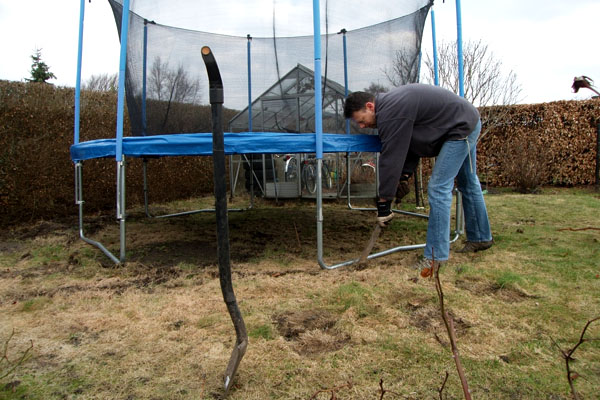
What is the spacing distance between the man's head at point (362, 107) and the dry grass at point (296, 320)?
36.6 inches

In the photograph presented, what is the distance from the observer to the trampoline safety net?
416 cm

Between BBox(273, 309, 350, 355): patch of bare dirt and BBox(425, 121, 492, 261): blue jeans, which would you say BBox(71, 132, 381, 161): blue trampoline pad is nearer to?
BBox(425, 121, 492, 261): blue jeans

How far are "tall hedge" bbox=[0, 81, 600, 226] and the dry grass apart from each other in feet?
3.92

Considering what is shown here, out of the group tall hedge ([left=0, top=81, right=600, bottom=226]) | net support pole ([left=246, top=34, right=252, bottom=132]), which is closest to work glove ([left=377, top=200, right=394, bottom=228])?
tall hedge ([left=0, top=81, right=600, bottom=226])

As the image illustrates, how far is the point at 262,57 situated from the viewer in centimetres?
536

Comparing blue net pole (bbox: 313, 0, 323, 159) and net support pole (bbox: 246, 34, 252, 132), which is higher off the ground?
net support pole (bbox: 246, 34, 252, 132)

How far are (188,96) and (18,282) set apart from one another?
250 cm

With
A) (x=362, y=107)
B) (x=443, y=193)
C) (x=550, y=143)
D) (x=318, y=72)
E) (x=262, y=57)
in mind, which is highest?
(x=262, y=57)

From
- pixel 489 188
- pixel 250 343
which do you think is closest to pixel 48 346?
pixel 250 343

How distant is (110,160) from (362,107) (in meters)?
3.76

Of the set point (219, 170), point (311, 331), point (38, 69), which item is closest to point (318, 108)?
point (311, 331)

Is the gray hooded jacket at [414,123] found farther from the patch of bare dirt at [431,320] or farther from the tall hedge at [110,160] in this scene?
the tall hedge at [110,160]

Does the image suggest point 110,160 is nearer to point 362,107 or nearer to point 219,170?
point 362,107

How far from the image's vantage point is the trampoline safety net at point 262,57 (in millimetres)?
4164
